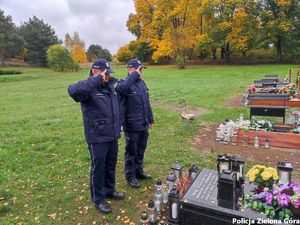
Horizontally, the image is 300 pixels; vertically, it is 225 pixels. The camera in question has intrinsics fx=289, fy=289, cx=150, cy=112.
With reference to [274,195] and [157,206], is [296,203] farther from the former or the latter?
[157,206]

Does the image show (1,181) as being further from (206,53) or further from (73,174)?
(206,53)

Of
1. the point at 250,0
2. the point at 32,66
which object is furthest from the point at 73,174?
the point at 32,66

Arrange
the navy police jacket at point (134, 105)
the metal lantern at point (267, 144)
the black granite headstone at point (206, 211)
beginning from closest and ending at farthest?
the black granite headstone at point (206, 211) < the navy police jacket at point (134, 105) < the metal lantern at point (267, 144)

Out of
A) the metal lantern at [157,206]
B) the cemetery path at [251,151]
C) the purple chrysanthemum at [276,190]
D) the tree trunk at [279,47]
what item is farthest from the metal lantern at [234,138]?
the tree trunk at [279,47]

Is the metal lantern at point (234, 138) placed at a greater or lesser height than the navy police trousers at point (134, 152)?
lesser

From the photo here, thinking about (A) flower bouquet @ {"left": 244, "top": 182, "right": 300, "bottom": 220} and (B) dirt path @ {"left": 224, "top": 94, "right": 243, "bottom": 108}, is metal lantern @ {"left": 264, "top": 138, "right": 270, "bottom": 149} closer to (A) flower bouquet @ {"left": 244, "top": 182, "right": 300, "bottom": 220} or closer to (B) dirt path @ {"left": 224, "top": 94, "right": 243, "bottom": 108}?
(A) flower bouquet @ {"left": 244, "top": 182, "right": 300, "bottom": 220}

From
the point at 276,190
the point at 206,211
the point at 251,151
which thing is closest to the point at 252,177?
the point at 276,190

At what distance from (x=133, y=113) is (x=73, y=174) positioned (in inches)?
73.7

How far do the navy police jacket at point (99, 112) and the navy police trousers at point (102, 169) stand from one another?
0.44 feet

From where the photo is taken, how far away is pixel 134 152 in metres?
4.80

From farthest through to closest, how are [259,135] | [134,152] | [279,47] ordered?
[279,47]
[259,135]
[134,152]

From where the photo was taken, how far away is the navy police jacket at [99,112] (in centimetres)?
381

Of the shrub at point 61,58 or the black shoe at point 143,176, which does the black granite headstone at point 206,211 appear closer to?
the black shoe at point 143,176

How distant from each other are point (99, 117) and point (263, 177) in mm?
2213
